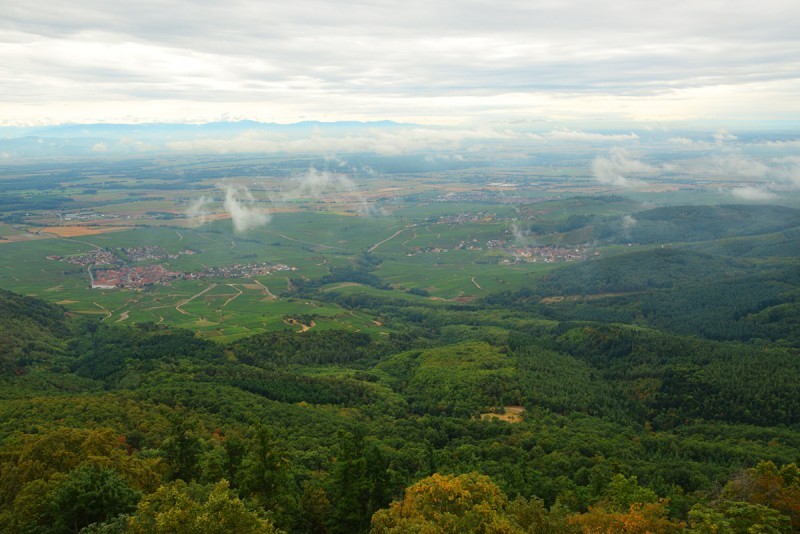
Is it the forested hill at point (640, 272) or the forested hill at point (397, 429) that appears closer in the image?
the forested hill at point (397, 429)

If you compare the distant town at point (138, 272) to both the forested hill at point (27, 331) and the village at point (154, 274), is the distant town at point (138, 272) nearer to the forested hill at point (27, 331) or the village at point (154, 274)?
the village at point (154, 274)

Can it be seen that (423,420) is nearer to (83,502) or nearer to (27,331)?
(83,502)

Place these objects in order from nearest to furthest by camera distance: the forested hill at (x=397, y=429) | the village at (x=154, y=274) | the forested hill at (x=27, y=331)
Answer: the forested hill at (x=397, y=429), the forested hill at (x=27, y=331), the village at (x=154, y=274)

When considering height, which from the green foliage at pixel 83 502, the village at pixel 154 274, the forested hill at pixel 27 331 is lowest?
the village at pixel 154 274

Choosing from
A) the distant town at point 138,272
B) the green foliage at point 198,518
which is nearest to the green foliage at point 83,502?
the green foliage at point 198,518

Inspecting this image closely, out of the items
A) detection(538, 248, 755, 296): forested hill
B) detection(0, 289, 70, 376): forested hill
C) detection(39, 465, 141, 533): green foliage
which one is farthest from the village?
detection(39, 465, 141, 533): green foliage

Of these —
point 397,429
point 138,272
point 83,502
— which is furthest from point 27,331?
point 83,502

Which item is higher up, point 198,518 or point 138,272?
point 198,518

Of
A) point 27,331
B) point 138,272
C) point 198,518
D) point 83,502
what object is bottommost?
point 138,272
